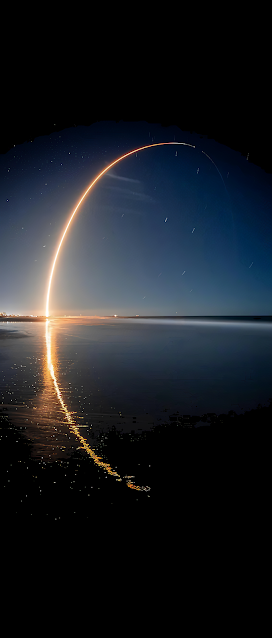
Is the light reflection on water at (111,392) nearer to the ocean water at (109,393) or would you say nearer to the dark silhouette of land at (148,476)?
the ocean water at (109,393)

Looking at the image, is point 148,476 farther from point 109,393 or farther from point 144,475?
point 109,393

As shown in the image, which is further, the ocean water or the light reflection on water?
the ocean water

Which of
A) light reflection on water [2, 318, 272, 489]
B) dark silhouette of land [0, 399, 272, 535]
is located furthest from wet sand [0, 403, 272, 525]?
light reflection on water [2, 318, 272, 489]

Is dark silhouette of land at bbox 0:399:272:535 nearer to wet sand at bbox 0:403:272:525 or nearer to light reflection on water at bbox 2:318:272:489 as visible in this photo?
wet sand at bbox 0:403:272:525

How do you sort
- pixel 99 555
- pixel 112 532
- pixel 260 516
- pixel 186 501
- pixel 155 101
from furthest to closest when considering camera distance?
pixel 155 101, pixel 186 501, pixel 260 516, pixel 112 532, pixel 99 555

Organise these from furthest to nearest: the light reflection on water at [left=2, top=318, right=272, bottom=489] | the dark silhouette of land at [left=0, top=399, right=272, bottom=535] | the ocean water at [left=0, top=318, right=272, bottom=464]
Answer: the ocean water at [left=0, top=318, right=272, bottom=464], the light reflection on water at [left=2, top=318, right=272, bottom=489], the dark silhouette of land at [left=0, top=399, right=272, bottom=535]

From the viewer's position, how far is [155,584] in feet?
8.05

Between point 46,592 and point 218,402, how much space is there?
19.9 ft

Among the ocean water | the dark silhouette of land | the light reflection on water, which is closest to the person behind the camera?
the dark silhouette of land

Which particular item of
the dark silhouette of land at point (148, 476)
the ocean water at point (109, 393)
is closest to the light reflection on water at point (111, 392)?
the ocean water at point (109, 393)

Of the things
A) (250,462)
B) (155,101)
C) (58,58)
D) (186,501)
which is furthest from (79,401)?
(155,101)

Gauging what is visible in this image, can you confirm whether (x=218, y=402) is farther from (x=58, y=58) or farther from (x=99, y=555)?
(x=58, y=58)

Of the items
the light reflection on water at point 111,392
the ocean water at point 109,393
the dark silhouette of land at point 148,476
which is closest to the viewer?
the dark silhouette of land at point 148,476

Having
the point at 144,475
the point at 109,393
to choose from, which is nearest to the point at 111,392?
the point at 109,393
